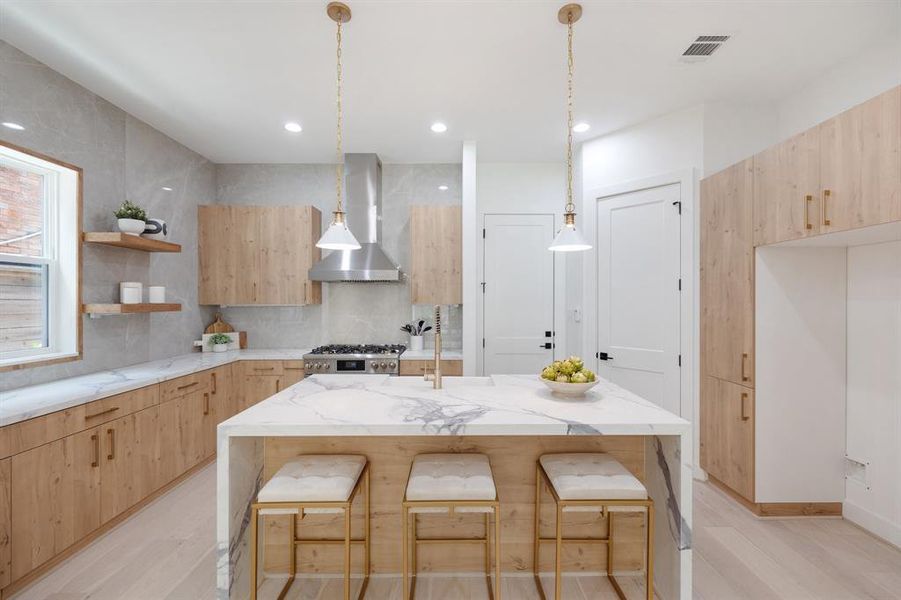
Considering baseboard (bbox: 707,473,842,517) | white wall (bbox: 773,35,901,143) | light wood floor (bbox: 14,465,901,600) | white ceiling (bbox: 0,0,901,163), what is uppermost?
white ceiling (bbox: 0,0,901,163)

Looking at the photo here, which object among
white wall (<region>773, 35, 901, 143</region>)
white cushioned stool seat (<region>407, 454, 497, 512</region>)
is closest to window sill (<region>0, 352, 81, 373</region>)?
white cushioned stool seat (<region>407, 454, 497, 512</region>)

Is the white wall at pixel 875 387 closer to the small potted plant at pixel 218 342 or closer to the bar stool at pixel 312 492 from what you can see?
the bar stool at pixel 312 492

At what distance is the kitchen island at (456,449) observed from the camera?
1635 mm

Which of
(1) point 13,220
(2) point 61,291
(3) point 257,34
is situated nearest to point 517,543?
(3) point 257,34

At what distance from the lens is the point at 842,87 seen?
261 centimetres

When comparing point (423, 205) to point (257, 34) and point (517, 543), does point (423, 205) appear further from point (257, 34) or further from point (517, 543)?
point (517, 543)

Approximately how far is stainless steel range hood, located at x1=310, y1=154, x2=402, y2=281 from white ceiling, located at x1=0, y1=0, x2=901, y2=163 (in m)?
0.62

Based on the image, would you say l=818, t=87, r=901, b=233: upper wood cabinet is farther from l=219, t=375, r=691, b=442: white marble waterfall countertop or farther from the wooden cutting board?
the wooden cutting board

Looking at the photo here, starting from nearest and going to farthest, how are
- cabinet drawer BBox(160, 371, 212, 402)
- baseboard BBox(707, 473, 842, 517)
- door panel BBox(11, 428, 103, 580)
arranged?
door panel BBox(11, 428, 103, 580), baseboard BBox(707, 473, 842, 517), cabinet drawer BBox(160, 371, 212, 402)

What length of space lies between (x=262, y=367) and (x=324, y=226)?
1.65 meters

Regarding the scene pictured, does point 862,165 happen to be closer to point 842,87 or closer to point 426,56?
point 842,87

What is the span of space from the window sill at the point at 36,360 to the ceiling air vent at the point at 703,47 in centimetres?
444

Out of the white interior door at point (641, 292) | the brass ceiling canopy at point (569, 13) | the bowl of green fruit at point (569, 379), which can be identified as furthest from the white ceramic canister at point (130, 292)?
the white interior door at point (641, 292)

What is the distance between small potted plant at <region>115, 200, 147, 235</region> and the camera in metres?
2.92
